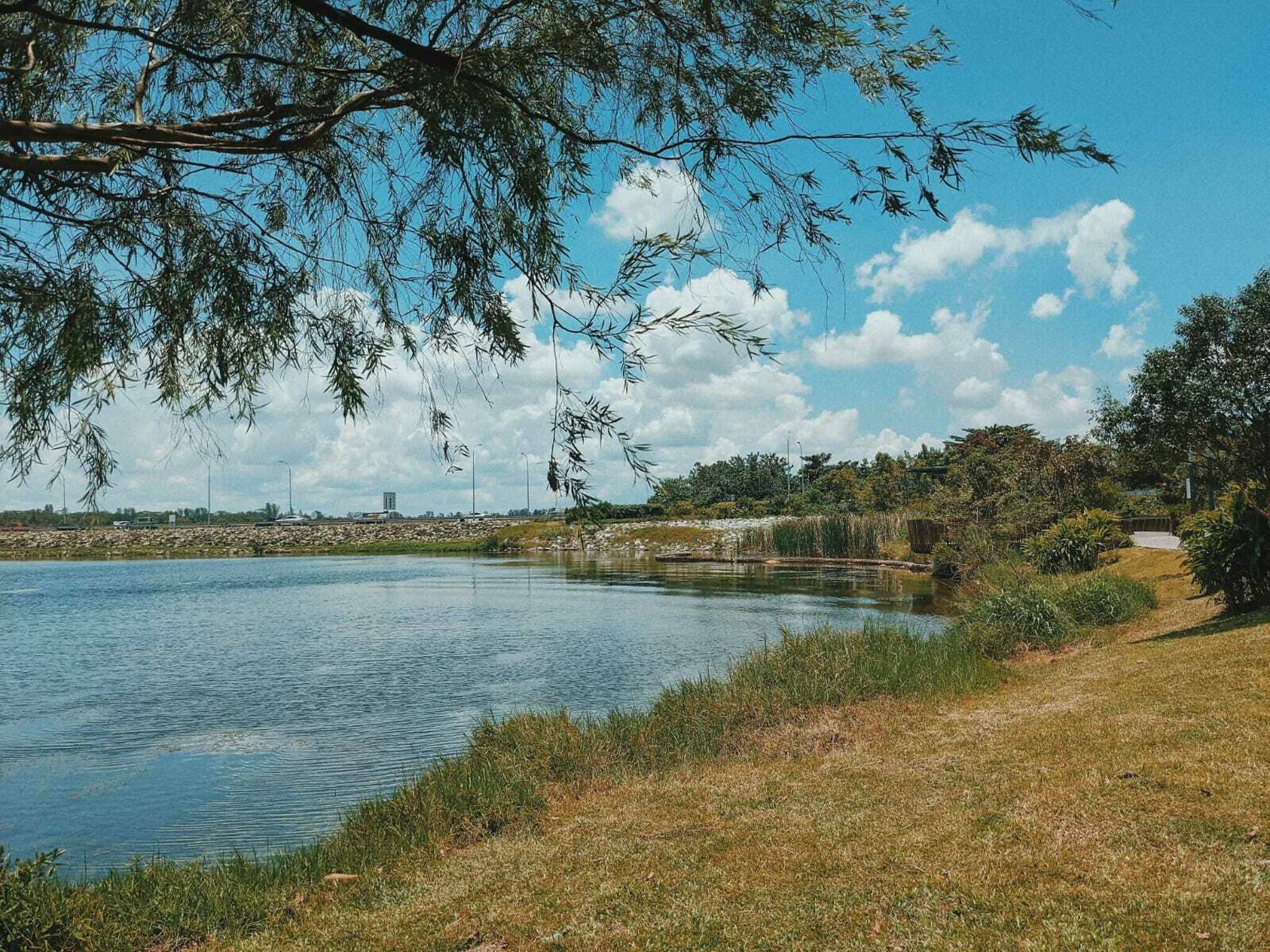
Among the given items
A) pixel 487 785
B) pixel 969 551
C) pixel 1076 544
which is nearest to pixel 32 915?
pixel 487 785

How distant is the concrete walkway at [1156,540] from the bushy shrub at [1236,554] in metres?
10.7

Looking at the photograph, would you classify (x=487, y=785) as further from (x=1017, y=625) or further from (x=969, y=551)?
(x=969, y=551)

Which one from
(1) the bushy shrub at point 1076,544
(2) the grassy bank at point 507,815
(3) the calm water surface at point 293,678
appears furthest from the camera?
(1) the bushy shrub at point 1076,544

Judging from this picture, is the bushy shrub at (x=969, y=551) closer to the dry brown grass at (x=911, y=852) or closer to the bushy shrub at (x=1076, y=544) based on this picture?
the bushy shrub at (x=1076, y=544)

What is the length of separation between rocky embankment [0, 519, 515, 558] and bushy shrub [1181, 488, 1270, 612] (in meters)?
79.8

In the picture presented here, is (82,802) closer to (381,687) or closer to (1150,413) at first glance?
(381,687)

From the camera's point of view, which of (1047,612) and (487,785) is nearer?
(487,785)

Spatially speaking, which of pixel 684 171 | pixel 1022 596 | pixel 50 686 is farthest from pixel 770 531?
pixel 684 171

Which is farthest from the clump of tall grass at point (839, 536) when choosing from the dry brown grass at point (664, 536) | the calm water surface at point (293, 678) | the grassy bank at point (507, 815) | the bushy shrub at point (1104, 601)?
the grassy bank at point (507, 815)

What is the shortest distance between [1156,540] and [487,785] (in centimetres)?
2860

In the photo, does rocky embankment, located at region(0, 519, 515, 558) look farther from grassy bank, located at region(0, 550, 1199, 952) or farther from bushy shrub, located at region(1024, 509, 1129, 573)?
grassy bank, located at region(0, 550, 1199, 952)

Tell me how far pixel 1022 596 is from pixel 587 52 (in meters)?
13.8

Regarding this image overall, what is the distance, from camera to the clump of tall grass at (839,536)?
1892 inches

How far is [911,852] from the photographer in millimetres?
5543
